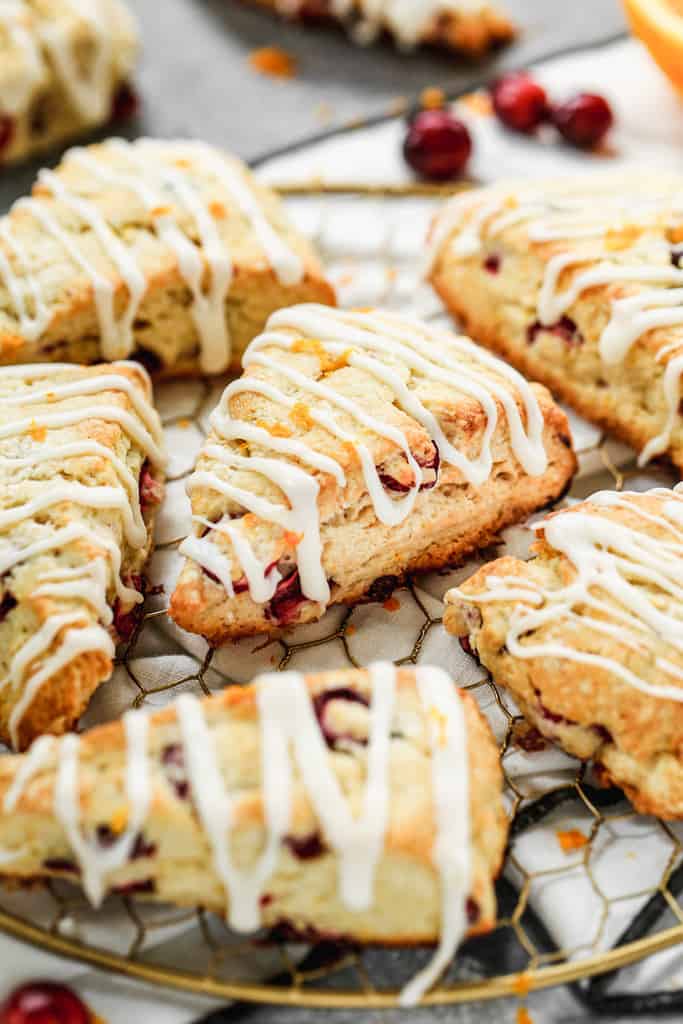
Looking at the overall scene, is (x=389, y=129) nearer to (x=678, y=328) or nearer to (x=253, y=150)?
(x=253, y=150)

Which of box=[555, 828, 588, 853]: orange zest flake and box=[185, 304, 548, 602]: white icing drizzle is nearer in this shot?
box=[555, 828, 588, 853]: orange zest flake

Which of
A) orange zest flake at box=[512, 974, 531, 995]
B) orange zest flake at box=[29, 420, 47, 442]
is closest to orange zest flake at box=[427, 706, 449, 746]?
orange zest flake at box=[512, 974, 531, 995]

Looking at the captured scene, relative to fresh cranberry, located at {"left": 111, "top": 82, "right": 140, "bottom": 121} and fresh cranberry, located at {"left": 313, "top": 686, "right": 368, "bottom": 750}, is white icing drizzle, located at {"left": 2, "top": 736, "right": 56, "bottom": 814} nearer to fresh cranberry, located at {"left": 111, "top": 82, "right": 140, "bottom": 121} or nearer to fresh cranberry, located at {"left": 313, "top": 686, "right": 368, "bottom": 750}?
fresh cranberry, located at {"left": 313, "top": 686, "right": 368, "bottom": 750}

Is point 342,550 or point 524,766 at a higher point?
point 342,550

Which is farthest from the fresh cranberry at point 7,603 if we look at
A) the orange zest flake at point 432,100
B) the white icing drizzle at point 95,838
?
the orange zest flake at point 432,100

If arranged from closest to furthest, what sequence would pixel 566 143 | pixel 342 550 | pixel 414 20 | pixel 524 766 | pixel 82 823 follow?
pixel 82 823 → pixel 524 766 → pixel 342 550 → pixel 566 143 → pixel 414 20

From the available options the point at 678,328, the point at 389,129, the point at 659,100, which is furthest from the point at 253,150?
the point at 678,328

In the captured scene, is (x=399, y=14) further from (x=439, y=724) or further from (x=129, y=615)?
(x=439, y=724)
